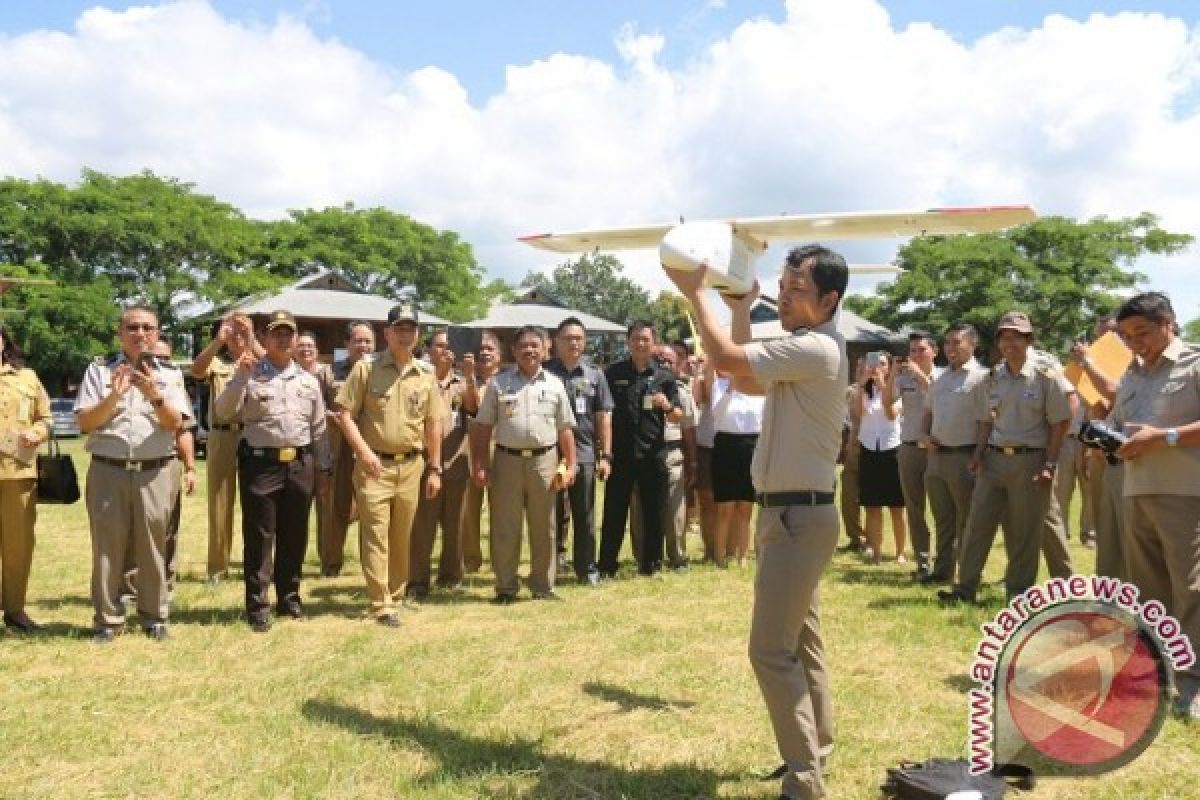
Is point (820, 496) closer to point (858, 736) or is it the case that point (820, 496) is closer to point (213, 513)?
point (858, 736)

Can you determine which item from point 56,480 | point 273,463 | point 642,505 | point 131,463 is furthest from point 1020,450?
point 56,480

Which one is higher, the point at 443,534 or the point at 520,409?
the point at 520,409

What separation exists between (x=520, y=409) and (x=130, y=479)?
8.47ft

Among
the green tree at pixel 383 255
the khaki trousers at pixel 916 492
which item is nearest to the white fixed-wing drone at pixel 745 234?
the khaki trousers at pixel 916 492

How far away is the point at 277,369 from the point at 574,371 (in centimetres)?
243

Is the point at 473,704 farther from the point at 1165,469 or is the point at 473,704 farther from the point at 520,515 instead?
the point at 1165,469

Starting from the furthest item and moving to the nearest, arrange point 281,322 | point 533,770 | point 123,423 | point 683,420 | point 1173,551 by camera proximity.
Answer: point 683,420 → point 281,322 → point 123,423 → point 1173,551 → point 533,770

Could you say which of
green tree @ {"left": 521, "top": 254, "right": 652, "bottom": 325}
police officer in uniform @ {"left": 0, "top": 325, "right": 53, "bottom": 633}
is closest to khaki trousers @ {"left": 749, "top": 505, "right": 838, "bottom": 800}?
police officer in uniform @ {"left": 0, "top": 325, "right": 53, "bottom": 633}

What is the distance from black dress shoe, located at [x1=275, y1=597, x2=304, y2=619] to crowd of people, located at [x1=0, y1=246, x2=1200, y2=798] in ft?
0.04

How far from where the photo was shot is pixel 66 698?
168 inches

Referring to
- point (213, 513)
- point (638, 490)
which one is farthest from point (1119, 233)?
point (213, 513)

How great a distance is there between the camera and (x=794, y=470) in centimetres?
312

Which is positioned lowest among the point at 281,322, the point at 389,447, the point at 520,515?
the point at 520,515

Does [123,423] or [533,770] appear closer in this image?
[533,770]
